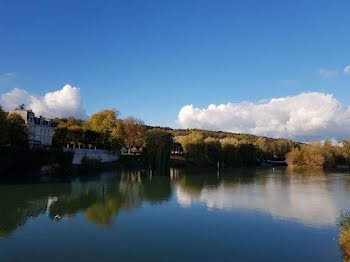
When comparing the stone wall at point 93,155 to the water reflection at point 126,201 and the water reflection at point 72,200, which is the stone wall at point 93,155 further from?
the water reflection at point 126,201

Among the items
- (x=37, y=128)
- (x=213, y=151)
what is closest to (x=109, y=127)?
(x=37, y=128)

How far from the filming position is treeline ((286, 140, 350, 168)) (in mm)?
92312

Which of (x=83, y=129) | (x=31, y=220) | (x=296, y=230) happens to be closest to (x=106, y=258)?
(x=31, y=220)

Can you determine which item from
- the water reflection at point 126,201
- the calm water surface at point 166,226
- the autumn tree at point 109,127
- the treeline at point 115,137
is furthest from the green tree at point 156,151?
the calm water surface at point 166,226

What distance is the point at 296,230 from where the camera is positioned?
1870cm

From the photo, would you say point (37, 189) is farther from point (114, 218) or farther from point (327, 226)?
point (327, 226)

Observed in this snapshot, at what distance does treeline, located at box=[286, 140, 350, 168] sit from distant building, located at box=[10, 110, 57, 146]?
72.2m

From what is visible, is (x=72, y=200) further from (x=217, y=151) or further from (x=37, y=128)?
(x=217, y=151)

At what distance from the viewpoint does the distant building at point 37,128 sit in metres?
52.3

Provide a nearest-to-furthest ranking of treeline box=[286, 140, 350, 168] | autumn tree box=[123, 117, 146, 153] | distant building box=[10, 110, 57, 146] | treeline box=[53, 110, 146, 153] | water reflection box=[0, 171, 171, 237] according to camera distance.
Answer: water reflection box=[0, 171, 171, 237] < distant building box=[10, 110, 57, 146] < treeline box=[53, 110, 146, 153] < autumn tree box=[123, 117, 146, 153] < treeline box=[286, 140, 350, 168]

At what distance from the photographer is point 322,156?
91500mm

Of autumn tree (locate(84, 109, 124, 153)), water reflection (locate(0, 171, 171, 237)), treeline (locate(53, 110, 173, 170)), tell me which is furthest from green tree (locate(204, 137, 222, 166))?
water reflection (locate(0, 171, 171, 237))

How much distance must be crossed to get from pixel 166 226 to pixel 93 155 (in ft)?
136

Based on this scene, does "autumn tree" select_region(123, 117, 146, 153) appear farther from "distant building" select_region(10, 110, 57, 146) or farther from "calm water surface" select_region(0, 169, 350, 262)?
"calm water surface" select_region(0, 169, 350, 262)
